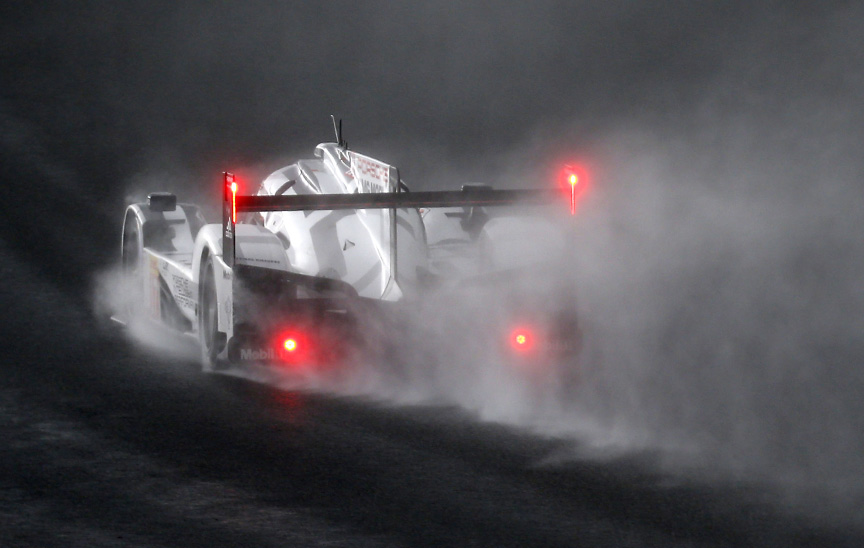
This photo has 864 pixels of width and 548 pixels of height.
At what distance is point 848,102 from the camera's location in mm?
16328

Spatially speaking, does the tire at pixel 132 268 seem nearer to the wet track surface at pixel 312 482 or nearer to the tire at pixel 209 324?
the tire at pixel 209 324

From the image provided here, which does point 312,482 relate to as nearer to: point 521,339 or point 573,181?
point 521,339

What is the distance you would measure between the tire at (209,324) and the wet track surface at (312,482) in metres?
0.60

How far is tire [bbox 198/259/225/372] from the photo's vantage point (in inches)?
331

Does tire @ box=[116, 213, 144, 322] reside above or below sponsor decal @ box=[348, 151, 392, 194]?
below

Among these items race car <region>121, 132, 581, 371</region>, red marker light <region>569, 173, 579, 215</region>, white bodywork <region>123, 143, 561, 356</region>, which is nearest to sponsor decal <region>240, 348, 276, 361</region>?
race car <region>121, 132, 581, 371</region>

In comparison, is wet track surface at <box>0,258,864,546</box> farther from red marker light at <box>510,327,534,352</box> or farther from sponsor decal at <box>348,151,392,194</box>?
sponsor decal at <box>348,151,392,194</box>

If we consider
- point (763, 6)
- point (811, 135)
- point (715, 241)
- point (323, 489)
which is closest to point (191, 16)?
point (763, 6)

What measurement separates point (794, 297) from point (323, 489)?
6228mm

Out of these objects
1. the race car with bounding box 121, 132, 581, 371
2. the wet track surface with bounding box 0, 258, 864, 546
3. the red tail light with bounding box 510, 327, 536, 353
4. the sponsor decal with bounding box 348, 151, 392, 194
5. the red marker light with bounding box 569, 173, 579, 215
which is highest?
the sponsor decal with bounding box 348, 151, 392, 194

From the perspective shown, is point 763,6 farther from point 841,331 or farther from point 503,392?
point 503,392

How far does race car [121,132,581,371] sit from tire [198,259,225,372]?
0.03 feet

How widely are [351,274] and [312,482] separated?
2.75 meters

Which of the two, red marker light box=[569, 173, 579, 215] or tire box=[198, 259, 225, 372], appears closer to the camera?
red marker light box=[569, 173, 579, 215]
